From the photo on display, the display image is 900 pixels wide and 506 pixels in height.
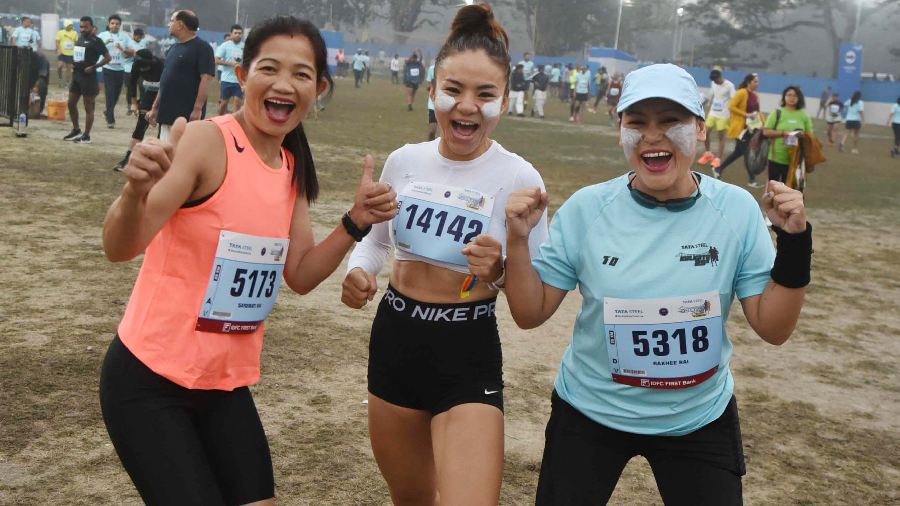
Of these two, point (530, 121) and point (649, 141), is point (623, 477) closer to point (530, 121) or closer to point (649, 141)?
point (649, 141)

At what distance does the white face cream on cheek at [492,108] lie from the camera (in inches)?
140

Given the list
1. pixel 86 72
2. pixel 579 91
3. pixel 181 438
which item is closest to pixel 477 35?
pixel 181 438

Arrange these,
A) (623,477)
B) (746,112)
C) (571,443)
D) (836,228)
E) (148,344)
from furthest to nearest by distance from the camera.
→ (746,112), (836,228), (623,477), (571,443), (148,344)

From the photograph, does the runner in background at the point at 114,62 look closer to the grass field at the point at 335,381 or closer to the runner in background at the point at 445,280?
the grass field at the point at 335,381

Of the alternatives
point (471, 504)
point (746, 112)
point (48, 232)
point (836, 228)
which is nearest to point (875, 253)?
point (836, 228)

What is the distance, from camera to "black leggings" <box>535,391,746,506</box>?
2975 mm

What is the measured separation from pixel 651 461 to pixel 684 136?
3.43ft

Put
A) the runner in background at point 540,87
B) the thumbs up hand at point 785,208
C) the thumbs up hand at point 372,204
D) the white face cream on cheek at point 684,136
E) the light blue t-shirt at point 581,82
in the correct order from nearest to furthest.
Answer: the thumbs up hand at point 785,208 < the white face cream on cheek at point 684,136 < the thumbs up hand at point 372,204 < the light blue t-shirt at point 581,82 < the runner in background at point 540,87

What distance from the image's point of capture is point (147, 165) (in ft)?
8.57

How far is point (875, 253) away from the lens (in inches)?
492

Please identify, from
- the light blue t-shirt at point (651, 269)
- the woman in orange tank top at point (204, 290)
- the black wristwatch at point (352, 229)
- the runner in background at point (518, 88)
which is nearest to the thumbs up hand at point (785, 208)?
the light blue t-shirt at point (651, 269)

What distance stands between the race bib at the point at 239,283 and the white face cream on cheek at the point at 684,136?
1.30 meters

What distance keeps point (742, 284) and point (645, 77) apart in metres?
0.72

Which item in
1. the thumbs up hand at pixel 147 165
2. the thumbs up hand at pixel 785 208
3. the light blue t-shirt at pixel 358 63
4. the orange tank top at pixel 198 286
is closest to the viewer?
the thumbs up hand at pixel 147 165
